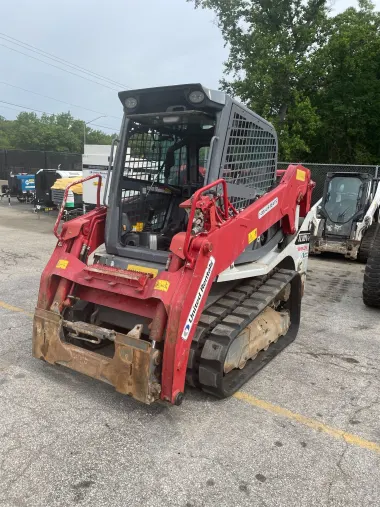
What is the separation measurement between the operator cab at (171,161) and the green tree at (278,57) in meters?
15.9

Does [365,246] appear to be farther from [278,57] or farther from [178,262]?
[278,57]

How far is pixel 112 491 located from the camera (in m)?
2.58

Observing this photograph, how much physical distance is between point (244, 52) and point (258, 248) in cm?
2197

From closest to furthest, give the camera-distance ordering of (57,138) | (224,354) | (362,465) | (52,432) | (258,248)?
(362,465) → (52,432) → (224,354) → (258,248) → (57,138)

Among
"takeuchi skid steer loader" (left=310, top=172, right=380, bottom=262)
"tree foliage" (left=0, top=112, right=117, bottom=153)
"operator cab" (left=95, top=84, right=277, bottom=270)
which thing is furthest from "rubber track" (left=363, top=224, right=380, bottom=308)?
"tree foliage" (left=0, top=112, right=117, bottom=153)

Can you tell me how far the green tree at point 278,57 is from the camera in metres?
20.0

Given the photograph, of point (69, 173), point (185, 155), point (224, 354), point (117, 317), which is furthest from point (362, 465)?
point (69, 173)

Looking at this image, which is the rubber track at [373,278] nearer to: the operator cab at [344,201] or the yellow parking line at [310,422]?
the yellow parking line at [310,422]

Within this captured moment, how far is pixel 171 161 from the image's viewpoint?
4758mm

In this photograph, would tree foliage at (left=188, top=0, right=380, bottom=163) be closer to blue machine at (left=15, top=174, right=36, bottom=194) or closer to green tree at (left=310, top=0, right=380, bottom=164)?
green tree at (left=310, top=0, right=380, bottom=164)

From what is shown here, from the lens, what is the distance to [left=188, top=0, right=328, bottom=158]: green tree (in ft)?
65.7

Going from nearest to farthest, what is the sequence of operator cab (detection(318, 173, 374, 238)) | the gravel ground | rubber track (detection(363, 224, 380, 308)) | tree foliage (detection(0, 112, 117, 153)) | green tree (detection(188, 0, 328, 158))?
the gravel ground < rubber track (detection(363, 224, 380, 308)) < operator cab (detection(318, 173, 374, 238)) < green tree (detection(188, 0, 328, 158)) < tree foliage (detection(0, 112, 117, 153))

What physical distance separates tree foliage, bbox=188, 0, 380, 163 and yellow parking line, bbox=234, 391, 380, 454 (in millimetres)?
17378

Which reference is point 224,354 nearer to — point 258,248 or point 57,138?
point 258,248
